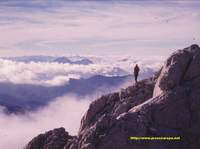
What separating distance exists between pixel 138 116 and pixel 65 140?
16905 millimetres

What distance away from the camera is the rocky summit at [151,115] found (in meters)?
79.2

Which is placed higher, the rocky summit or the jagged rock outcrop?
the rocky summit

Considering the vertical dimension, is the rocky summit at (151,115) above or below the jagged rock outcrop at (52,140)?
above

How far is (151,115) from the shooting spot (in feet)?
275

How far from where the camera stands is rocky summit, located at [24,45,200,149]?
7919cm

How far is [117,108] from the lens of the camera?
9469cm

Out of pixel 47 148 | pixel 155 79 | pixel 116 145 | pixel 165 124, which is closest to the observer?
pixel 116 145

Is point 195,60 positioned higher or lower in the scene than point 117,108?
higher

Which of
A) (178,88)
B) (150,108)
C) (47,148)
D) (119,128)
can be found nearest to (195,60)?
(178,88)

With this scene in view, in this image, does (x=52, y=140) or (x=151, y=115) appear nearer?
(x=151, y=115)

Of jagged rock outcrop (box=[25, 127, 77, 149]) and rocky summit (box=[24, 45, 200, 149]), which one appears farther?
jagged rock outcrop (box=[25, 127, 77, 149])

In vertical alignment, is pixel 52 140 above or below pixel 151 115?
below

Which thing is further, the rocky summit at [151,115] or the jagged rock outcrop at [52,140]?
the jagged rock outcrop at [52,140]

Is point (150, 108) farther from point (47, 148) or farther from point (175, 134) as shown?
point (47, 148)
